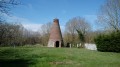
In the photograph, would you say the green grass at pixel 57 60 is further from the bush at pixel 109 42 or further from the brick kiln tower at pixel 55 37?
the brick kiln tower at pixel 55 37

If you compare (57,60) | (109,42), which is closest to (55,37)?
(109,42)

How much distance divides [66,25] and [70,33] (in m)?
3.08

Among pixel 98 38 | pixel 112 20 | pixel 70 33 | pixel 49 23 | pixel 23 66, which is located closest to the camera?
pixel 23 66

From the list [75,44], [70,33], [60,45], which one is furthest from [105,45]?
[70,33]

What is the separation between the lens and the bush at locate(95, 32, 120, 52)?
1130 inches

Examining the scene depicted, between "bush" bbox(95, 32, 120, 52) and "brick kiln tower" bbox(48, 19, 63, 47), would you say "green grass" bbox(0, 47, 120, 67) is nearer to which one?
"bush" bbox(95, 32, 120, 52)

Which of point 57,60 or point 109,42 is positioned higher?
point 109,42

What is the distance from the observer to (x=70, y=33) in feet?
189

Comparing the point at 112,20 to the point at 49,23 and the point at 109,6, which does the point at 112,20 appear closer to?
the point at 109,6

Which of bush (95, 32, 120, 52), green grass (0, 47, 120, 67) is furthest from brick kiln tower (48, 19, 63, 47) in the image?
green grass (0, 47, 120, 67)

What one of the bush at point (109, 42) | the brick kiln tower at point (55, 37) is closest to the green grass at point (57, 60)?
the bush at point (109, 42)

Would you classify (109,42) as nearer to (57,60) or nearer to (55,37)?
(57,60)

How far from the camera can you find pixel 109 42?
2938cm

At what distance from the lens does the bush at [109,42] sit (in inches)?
1130
